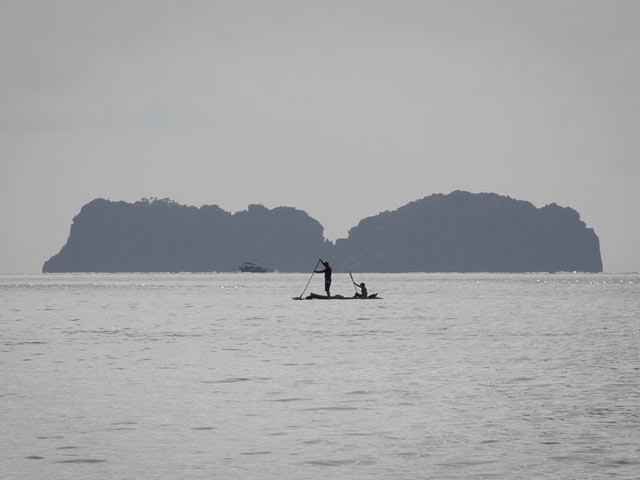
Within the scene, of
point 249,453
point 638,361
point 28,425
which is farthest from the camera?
point 638,361

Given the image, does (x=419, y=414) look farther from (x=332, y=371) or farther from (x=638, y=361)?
(x=638, y=361)

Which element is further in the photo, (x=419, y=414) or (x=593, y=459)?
(x=419, y=414)

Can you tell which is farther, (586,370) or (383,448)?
(586,370)

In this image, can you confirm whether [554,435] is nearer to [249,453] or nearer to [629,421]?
[629,421]

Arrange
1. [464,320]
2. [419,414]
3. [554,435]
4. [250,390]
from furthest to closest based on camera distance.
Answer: [464,320] < [250,390] < [419,414] < [554,435]

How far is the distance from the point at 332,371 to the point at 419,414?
28.3 ft

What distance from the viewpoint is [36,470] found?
47.7ft

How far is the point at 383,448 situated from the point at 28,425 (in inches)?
280

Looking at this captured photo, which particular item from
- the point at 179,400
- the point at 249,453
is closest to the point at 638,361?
the point at 179,400

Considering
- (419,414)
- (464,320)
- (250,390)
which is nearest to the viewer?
(419,414)

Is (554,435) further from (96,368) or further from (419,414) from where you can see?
(96,368)

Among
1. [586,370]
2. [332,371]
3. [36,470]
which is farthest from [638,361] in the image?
[36,470]

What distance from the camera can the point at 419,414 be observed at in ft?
65.2

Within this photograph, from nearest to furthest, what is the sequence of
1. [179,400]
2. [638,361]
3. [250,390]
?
[179,400] → [250,390] → [638,361]
